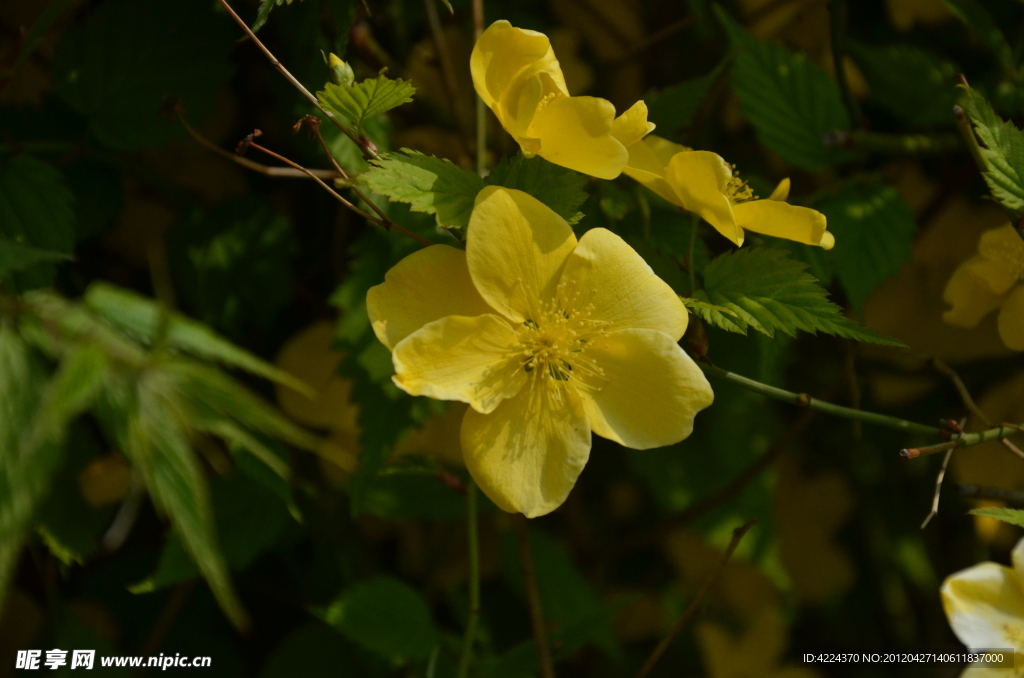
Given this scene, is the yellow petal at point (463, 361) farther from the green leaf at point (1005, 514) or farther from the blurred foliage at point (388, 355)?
the green leaf at point (1005, 514)

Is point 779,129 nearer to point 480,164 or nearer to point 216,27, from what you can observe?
point 480,164

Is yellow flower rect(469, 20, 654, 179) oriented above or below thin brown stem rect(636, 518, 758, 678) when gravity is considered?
above

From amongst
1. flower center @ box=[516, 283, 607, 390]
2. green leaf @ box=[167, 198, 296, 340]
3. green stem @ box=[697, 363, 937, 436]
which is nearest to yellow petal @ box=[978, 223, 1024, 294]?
green stem @ box=[697, 363, 937, 436]

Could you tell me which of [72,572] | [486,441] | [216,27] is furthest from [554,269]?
[72,572]

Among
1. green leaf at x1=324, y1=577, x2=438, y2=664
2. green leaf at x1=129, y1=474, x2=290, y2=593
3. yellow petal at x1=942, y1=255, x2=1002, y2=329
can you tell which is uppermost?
yellow petal at x1=942, y1=255, x2=1002, y2=329

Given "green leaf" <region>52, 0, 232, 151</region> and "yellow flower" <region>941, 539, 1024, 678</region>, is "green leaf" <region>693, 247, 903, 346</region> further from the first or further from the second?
"green leaf" <region>52, 0, 232, 151</region>

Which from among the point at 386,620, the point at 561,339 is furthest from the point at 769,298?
the point at 386,620
